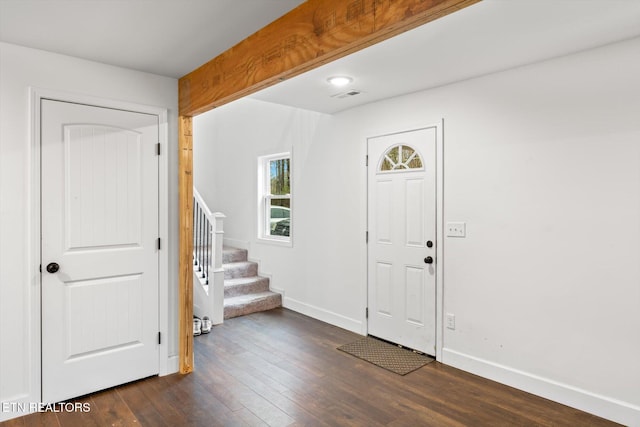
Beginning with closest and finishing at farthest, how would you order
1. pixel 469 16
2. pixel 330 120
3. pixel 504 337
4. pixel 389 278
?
pixel 469 16 → pixel 504 337 → pixel 389 278 → pixel 330 120

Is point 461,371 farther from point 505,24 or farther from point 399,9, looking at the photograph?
point 399,9

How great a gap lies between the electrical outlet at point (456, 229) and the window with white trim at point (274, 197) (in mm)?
2451

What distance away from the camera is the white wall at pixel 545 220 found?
8.13 feet

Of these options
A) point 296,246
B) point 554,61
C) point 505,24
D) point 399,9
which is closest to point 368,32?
point 399,9

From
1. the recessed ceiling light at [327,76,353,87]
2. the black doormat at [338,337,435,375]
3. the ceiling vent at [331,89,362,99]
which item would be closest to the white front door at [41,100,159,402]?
the recessed ceiling light at [327,76,353,87]

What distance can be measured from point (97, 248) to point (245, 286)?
96.8 inches

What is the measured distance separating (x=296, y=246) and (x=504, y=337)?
2676 millimetres

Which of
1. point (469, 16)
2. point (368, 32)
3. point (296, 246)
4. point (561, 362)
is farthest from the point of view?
point (296, 246)

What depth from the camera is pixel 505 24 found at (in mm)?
2215

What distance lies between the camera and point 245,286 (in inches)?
202

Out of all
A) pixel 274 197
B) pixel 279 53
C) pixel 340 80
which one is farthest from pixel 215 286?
pixel 279 53

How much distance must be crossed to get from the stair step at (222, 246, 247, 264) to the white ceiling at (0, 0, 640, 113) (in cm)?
301

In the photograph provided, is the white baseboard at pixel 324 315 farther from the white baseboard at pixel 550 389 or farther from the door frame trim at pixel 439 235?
the white baseboard at pixel 550 389

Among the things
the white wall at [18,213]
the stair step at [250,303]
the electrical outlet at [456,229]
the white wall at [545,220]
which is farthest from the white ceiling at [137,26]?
the stair step at [250,303]
